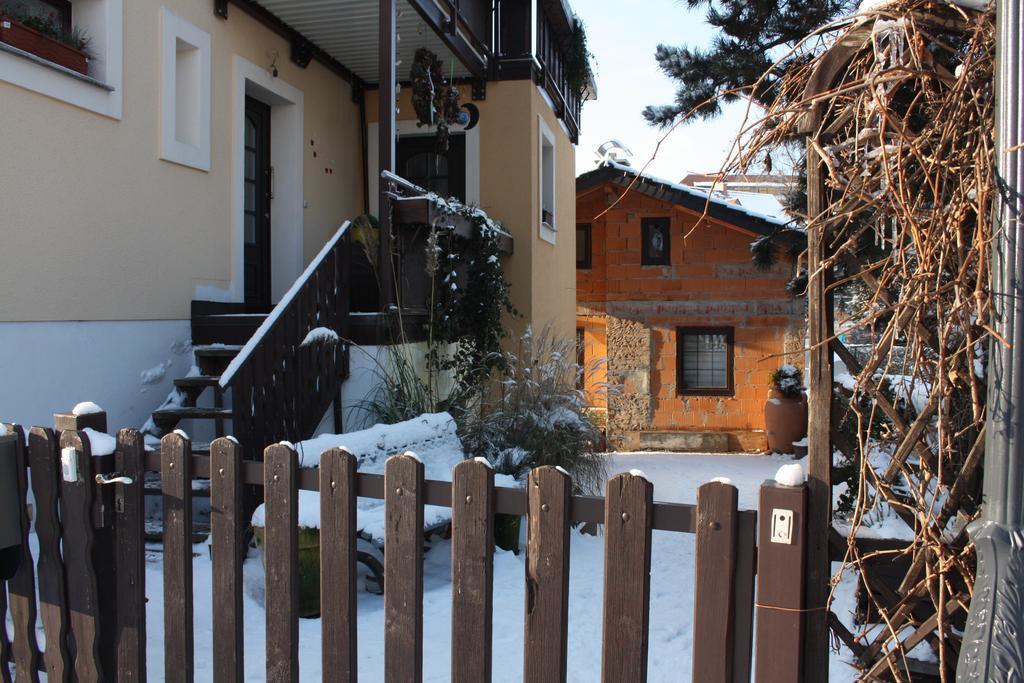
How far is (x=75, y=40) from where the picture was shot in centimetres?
516

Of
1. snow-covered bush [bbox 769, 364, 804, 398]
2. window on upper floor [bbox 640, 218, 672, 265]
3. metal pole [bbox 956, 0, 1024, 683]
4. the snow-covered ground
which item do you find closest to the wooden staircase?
the snow-covered ground

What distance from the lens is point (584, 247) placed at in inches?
579

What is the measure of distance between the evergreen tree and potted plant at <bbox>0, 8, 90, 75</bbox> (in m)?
4.28

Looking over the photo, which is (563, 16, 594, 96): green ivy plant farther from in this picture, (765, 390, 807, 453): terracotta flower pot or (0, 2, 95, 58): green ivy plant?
(0, 2, 95, 58): green ivy plant

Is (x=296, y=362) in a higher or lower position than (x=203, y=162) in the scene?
lower

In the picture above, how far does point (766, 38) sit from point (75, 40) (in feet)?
16.1

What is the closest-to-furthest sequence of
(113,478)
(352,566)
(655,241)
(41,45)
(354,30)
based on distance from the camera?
(352,566)
(113,478)
(41,45)
(354,30)
(655,241)

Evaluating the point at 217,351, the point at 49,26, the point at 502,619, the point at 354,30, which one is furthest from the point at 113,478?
the point at 354,30

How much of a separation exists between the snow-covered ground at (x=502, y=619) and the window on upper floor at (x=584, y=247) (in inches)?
376

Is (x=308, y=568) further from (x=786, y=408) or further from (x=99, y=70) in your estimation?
(x=786, y=408)

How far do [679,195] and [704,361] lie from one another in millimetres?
2708

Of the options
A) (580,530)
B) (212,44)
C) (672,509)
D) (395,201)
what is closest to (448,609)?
(580,530)

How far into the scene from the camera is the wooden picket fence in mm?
1775

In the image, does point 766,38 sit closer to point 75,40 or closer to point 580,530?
point 580,530
